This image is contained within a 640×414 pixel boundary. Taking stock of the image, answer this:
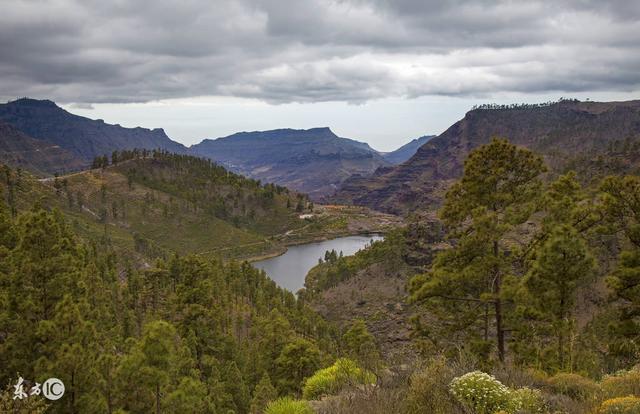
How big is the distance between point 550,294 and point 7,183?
6011 inches

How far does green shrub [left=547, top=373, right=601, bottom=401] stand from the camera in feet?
43.3

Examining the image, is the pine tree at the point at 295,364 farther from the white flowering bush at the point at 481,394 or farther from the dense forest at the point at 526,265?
the white flowering bush at the point at 481,394

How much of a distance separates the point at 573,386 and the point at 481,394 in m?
4.27

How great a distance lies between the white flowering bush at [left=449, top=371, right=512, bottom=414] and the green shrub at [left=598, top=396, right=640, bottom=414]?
1912mm

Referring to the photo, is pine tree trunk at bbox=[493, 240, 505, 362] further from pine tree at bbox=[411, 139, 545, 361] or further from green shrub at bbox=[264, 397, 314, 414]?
green shrub at bbox=[264, 397, 314, 414]

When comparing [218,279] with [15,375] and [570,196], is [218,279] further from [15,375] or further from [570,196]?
[570,196]

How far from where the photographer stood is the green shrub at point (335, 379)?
1488cm

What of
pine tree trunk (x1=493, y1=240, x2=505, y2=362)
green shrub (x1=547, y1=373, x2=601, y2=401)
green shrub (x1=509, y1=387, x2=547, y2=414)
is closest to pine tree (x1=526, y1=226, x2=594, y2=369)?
pine tree trunk (x1=493, y1=240, x2=505, y2=362)

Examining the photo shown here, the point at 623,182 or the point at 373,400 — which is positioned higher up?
the point at 623,182

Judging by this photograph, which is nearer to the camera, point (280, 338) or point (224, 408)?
point (224, 408)

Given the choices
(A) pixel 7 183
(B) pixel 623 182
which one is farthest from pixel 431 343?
(A) pixel 7 183

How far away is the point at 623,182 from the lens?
2494 centimetres

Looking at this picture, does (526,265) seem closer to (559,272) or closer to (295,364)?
(559,272)

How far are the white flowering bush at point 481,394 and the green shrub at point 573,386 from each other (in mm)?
2888
